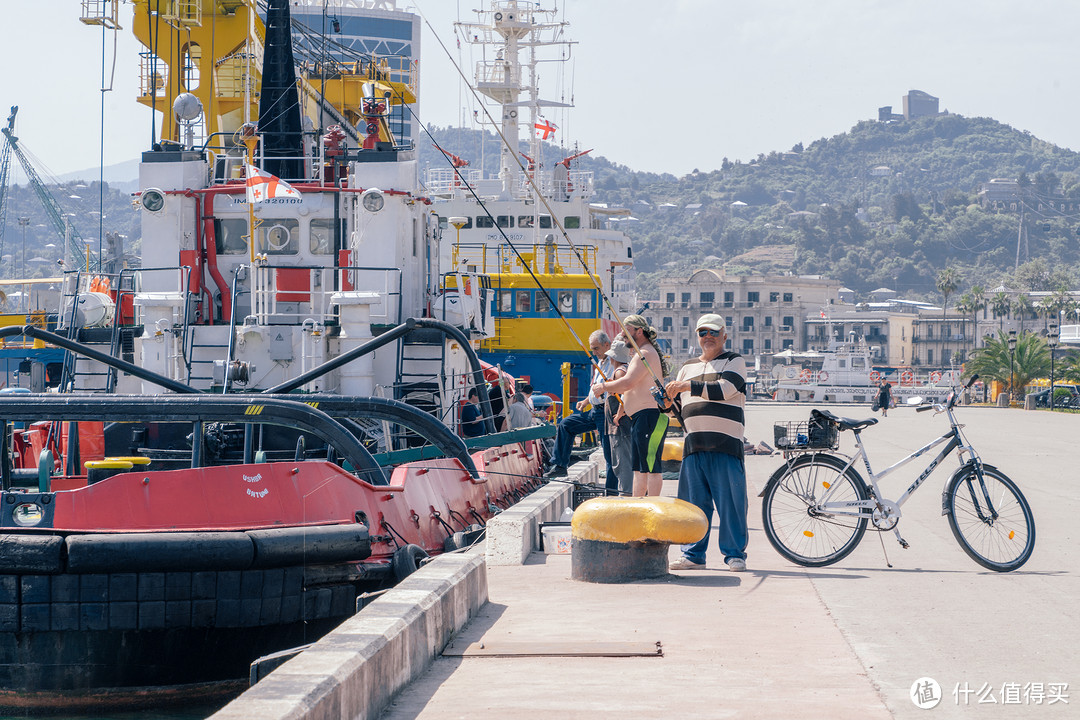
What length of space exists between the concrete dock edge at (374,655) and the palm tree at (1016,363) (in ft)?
216

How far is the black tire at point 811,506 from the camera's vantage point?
888cm

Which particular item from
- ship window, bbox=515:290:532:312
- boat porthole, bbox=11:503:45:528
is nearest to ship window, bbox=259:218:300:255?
boat porthole, bbox=11:503:45:528

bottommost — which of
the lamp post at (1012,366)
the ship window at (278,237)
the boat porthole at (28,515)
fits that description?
the lamp post at (1012,366)

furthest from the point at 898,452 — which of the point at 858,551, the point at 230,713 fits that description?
the point at 230,713

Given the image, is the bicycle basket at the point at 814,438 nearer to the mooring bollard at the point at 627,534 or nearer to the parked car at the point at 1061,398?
the mooring bollard at the point at 627,534

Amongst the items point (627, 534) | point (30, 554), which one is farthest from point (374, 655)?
point (627, 534)

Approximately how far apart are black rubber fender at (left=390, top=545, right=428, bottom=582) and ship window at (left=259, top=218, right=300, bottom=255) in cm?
676

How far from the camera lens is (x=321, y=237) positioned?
1474 centimetres

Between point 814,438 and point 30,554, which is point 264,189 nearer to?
Result: point 30,554

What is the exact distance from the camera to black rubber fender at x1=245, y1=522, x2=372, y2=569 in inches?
309

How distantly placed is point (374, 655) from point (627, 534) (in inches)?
136

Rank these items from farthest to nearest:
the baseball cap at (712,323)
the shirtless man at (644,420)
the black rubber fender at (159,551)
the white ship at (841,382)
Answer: the white ship at (841,382) → the shirtless man at (644,420) → the baseball cap at (712,323) → the black rubber fender at (159,551)

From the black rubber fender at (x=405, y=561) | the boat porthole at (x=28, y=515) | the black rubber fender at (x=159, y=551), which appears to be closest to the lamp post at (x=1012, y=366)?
the black rubber fender at (x=405, y=561)

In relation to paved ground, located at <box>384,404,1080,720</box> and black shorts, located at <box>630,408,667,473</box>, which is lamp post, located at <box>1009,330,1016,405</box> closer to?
paved ground, located at <box>384,404,1080,720</box>
